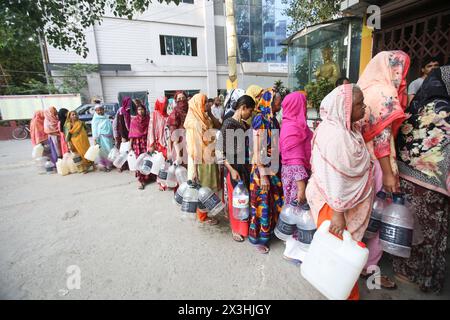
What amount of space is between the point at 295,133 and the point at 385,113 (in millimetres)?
635

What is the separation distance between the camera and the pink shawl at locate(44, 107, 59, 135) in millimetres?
5309

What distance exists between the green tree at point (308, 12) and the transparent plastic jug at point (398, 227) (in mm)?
7297

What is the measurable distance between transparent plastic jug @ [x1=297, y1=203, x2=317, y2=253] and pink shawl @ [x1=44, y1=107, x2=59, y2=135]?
5.61 m

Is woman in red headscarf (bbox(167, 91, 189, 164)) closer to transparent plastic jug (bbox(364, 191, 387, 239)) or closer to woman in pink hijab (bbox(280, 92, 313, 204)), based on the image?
woman in pink hijab (bbox(280, 92, 313, 204))

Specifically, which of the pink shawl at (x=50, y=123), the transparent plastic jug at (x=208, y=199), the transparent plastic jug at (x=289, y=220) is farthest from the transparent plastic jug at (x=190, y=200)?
the pink shawl at (x=50, y=123)

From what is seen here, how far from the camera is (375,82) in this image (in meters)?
1.86

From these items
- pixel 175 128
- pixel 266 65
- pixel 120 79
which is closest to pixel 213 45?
pixel 266 65

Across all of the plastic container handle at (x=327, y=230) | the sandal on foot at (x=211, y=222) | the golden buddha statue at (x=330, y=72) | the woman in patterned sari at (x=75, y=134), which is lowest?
the sandal on foot at (x=211, y=222)

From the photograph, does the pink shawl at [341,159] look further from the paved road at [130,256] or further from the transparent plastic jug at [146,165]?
the transparent plastic jug at [146,165]

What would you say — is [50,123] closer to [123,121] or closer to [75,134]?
[75,134]

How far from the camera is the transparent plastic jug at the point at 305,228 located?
1.98m

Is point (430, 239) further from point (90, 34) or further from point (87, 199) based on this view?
point (90, 34)

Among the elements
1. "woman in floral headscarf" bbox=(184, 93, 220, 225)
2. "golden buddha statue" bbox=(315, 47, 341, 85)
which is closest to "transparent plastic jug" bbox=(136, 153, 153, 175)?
"woman in floral headscarf" bbox=(184, 93, 220, 225)
